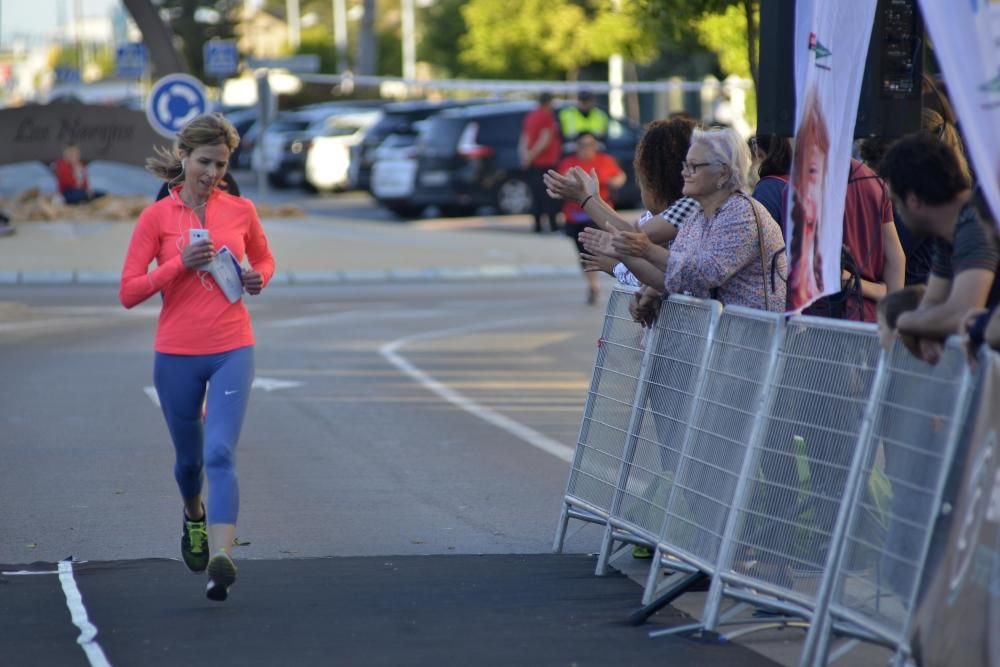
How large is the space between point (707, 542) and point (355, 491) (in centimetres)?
327

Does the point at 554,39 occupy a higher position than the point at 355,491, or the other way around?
the point at 355,491

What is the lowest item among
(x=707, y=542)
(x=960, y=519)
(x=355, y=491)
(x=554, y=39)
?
(x=554, y=39)

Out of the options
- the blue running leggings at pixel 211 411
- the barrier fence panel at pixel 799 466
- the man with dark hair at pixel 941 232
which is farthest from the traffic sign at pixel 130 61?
the man with dark hair at pixel 941 232

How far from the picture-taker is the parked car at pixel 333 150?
38.8 meters

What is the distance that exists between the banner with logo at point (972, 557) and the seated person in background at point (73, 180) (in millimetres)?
26275

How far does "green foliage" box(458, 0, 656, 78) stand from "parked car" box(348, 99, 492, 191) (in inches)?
653

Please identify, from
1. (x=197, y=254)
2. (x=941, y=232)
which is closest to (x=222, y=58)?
(x=197, y=254)

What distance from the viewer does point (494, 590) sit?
22.0 ft

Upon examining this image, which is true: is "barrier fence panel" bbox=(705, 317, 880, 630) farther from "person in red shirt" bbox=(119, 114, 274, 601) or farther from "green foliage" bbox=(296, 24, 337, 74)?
"green foliage" bbox=(296, 24, 337, 74)

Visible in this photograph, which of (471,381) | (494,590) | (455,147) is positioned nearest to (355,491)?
(494,590)

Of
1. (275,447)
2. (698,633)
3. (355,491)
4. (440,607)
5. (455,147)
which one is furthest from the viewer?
(455,147)

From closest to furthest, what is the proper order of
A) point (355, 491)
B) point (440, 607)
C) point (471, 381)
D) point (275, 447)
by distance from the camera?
point (440, 607) < point (355, 491) < point (275, 447) < point (471, 381)

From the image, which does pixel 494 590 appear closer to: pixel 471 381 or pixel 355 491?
pixel 355 491

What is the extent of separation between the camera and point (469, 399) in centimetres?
1264
